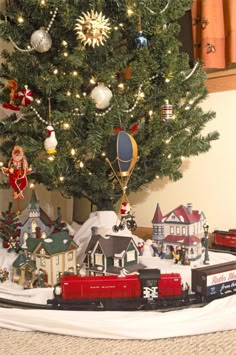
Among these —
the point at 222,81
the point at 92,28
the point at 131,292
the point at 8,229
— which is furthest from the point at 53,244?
the point at 222,81

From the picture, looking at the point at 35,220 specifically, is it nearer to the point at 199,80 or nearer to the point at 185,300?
the point at 185,300

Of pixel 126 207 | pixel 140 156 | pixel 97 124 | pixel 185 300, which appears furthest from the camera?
pixel 140 156

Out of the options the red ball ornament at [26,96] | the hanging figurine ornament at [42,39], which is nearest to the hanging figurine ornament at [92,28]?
the hanging figurine ornament at [42,39]

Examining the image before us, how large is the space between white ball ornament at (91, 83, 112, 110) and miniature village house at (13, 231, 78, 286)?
1.28 feet

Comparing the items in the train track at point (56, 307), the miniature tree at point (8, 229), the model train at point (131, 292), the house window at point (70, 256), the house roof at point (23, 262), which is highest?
the miniature tree at point (8, 229)

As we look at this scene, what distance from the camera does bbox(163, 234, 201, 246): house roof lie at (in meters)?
1.21

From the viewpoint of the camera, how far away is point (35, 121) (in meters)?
1.25

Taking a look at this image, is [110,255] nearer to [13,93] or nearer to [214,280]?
[214,280]

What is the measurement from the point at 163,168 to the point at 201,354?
0.69 metres

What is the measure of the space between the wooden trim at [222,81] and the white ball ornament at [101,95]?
2.21 feet

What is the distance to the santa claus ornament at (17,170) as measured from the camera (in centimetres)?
125

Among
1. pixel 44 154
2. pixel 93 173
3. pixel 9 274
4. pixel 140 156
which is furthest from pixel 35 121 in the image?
pixel 9 274

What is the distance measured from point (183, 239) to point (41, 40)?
733 millimetres

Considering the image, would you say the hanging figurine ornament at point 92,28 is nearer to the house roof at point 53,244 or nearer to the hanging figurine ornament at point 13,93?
the hanging figurine ornament at point 13,93
